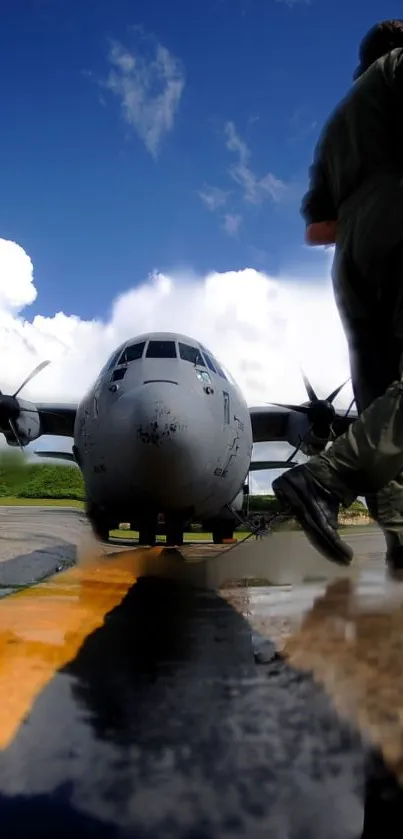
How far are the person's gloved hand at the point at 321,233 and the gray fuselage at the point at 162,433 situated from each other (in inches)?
98.9

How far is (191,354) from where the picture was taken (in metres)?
6.71

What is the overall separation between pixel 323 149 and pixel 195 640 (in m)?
2.14

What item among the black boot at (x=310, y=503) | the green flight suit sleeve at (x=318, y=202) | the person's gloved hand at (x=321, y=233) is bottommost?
the black boot at (x=310, y=503)

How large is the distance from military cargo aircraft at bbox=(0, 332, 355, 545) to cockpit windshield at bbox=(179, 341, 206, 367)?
0.02 m

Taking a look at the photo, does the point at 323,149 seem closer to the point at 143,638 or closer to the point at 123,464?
the point at 143,638

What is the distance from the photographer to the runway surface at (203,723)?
0.67 meters

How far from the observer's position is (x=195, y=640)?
1575 mm

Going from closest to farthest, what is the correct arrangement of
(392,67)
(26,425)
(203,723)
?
(203,723)
(392,67)
(26,425)

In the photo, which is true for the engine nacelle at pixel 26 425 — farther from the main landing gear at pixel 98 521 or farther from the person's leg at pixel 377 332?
the person's leg at pixel 377 332

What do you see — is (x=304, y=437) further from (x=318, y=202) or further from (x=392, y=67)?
(x=392, y=67)

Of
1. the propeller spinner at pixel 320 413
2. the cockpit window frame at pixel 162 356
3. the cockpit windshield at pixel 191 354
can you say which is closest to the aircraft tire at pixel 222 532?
the propeller spinner at pixel 320 413

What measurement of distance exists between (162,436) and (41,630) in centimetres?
349

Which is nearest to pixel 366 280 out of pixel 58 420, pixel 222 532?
pixel 222 532

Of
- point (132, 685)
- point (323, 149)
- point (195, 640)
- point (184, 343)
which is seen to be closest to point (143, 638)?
point (195, 640)
